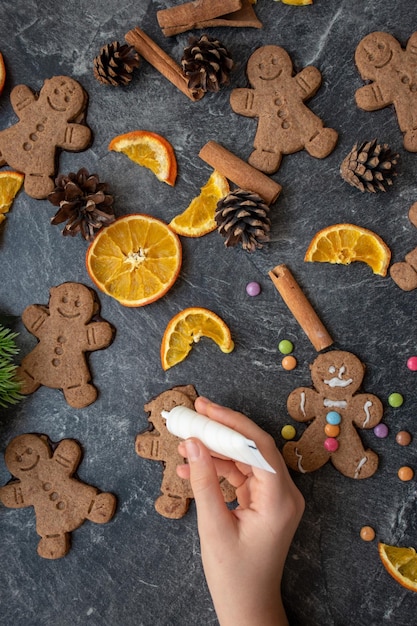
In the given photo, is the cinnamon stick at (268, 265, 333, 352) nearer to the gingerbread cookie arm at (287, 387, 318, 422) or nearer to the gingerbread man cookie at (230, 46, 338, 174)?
the gingerbread cookie arm at (287, 387, 318, 422)

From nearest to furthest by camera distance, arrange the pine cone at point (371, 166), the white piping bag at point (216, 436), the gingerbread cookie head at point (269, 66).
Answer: the white piping bag at point (216, 436)
the pine cone at point (371, 166)
the gingerbread cookie head at point (269, 66)

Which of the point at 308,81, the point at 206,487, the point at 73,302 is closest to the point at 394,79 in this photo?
the point at 308,81

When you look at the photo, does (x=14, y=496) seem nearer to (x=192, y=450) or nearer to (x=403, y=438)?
(x=192, y=450)

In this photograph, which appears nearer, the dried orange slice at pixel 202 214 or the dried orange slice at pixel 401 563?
the dried orange slice at pixel 401 563

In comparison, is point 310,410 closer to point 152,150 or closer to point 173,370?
point 173,370

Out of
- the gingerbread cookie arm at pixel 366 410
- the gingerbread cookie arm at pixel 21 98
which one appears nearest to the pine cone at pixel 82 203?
the gingerbread cookie arm at pixel 21 98

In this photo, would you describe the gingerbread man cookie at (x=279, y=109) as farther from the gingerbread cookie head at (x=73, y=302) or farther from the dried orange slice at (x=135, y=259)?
the gingerbread cookie head at (x=73, y=302)

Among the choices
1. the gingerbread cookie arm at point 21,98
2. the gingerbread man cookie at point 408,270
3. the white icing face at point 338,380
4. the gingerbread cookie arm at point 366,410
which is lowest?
the gingerbread cookie arm at point 366,410

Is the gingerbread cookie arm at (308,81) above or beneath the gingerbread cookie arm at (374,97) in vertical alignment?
above
